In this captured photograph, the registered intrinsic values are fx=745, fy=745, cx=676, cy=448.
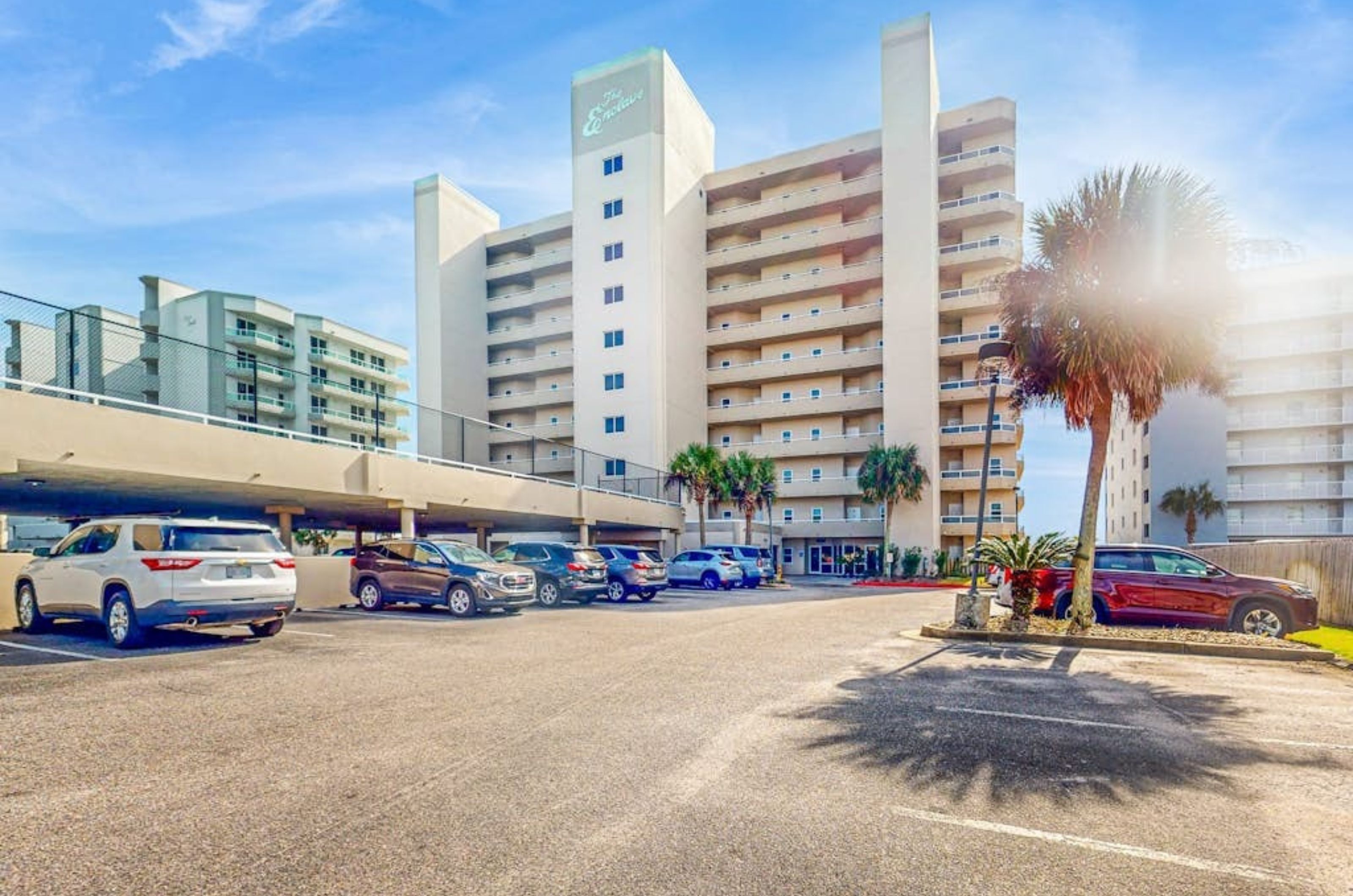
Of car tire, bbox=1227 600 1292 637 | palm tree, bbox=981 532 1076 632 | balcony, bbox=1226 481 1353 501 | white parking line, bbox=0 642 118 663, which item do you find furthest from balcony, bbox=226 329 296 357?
balcony, bbox=1226 481 1353 501

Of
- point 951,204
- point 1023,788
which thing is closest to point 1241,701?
point 1023,788

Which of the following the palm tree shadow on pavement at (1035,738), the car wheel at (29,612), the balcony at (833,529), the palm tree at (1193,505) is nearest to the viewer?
the palm tree shadow on pavement at (1035,738)

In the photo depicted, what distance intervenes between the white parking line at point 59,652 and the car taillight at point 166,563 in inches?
47.6

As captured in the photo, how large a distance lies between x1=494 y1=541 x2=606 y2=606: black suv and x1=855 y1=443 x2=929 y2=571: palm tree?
92.2 feet

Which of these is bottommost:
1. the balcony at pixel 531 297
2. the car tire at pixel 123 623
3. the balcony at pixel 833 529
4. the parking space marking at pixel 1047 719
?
the balcony at pixel 833 529

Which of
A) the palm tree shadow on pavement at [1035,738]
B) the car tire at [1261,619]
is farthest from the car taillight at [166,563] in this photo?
the car tire at [1261,619]

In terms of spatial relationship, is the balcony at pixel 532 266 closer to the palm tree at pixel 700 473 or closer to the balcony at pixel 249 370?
the palm tree at pixel 700 473

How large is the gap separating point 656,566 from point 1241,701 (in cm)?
1628

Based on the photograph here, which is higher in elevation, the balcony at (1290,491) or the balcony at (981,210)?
the balcony at (981,210)

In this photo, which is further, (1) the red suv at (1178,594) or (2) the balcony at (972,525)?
(2) the balcony at (972,525)

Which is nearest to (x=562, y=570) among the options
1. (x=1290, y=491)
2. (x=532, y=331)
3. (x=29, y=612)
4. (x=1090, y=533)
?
(x=29, y=612)

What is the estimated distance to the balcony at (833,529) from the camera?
47.6m

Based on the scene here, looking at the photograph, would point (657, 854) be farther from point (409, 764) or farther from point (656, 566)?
point (656, 566)

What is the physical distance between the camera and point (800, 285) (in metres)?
51.2
